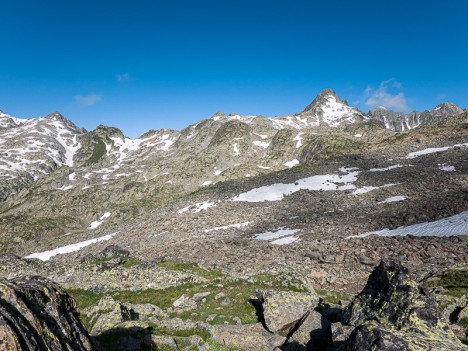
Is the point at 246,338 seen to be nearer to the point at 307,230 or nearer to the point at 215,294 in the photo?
the point at 215,294

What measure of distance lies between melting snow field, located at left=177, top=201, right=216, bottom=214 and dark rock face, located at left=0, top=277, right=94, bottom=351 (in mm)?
52119

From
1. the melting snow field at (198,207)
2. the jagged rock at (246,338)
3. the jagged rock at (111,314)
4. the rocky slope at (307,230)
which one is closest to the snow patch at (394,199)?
the rocky slope at (307,230)

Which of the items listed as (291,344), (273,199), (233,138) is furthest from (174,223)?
(233,138)

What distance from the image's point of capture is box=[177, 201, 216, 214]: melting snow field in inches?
2414

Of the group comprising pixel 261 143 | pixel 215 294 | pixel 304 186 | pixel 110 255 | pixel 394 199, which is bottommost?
pixel 215 294

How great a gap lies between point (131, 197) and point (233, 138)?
197 ft

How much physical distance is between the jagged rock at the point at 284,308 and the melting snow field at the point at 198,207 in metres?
45.0

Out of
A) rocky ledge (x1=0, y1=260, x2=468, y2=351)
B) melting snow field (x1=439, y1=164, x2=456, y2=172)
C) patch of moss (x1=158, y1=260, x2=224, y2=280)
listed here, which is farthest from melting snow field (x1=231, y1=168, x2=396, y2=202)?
rocky ledge (x1=0, y1=260, x2=468, y2=351)

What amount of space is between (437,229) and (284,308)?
23.5m

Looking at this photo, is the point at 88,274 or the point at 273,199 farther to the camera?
the point at 273,199

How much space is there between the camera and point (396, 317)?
1034 cm

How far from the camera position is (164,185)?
14025 cm

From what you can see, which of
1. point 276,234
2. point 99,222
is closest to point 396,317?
point 276,234

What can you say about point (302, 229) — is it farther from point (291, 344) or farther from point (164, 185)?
point (164, 185)
